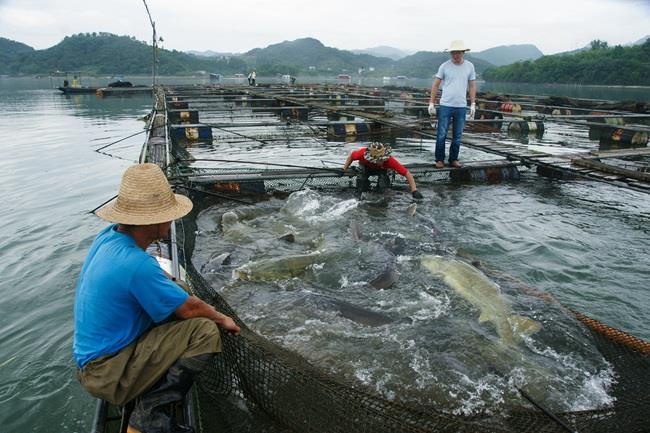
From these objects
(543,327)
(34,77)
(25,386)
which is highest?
(34,77)

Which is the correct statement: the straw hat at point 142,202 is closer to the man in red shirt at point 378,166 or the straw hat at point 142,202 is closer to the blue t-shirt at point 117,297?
the blue t-shirt at point 117,297

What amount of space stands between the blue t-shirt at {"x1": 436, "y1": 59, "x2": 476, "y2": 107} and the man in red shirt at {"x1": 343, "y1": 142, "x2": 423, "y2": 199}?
2034 millimetres

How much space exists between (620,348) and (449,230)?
378cm

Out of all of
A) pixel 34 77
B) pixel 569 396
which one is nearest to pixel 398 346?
pixel 569 396

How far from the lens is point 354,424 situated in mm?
2803

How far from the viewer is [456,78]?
378 inches

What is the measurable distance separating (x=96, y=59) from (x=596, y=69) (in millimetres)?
123483

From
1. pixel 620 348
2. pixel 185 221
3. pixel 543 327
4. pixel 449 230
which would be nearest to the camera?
pixel 620 348

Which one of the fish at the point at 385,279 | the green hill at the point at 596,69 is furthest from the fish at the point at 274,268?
the green hill at the point at 596,69

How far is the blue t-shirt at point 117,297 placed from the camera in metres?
2.54

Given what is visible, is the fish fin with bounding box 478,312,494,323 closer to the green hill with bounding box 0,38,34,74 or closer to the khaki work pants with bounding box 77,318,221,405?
the khaki work pants with bounding box 77,318,221,405

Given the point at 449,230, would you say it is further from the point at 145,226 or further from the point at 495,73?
the point at 495,73

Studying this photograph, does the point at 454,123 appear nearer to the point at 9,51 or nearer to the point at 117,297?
the point at 117,297

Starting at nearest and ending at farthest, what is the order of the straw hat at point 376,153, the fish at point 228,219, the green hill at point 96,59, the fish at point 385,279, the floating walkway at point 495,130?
the fish at point 385,279
the fish at point 228,219
the straw hat at point 376,153
the floating walkway at point 495,130
the green hill at point 96,59
